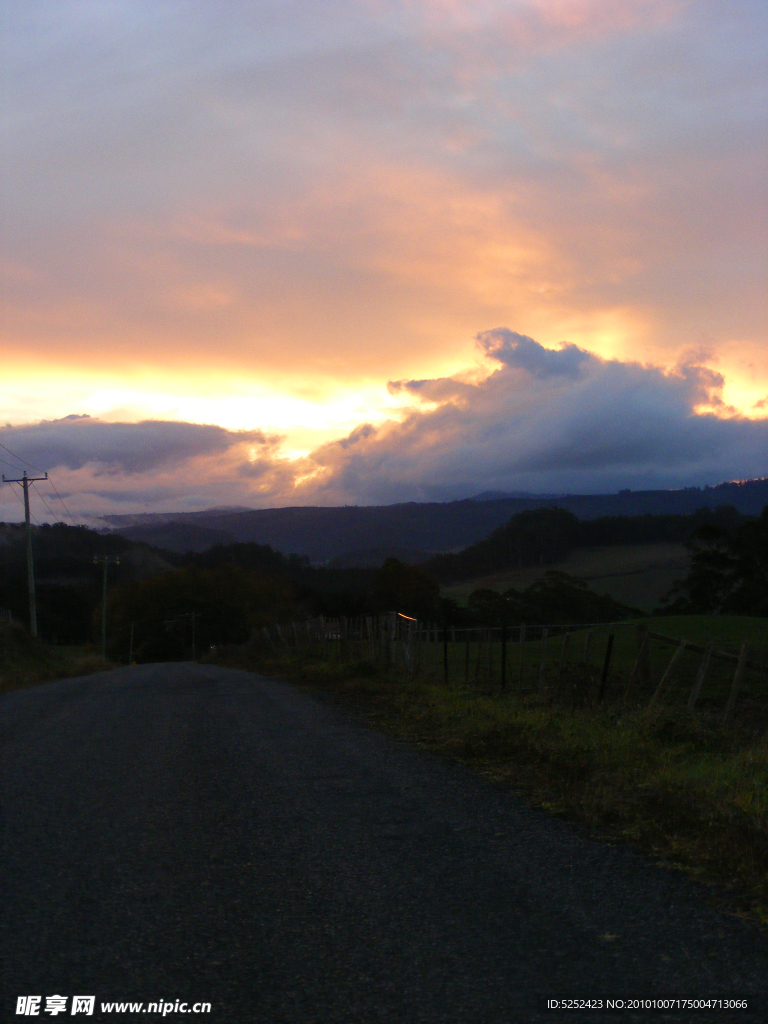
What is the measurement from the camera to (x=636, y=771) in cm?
874

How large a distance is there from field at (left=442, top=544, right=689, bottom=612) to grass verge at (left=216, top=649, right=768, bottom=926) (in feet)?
315

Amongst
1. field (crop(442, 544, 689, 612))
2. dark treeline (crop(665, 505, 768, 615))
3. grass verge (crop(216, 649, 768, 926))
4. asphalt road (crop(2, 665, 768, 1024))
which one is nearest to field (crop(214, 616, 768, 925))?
grass verge (crop(216, 649, 768, 926))

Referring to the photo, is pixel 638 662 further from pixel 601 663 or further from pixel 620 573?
pixel 620 573

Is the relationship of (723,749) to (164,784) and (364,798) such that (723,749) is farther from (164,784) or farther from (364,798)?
(164,784)

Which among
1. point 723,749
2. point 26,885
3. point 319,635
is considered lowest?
point 319,635

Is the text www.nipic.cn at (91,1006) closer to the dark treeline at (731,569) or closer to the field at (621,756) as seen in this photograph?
the field at (621,756)

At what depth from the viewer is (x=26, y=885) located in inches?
223

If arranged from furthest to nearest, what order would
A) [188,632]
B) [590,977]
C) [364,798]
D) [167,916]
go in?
[188,632] < [364,798] < [167,916] < [590,977]

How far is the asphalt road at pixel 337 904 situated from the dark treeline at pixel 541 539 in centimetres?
14562

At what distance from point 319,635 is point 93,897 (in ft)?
109

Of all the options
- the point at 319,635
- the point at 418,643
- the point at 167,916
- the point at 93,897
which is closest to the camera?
the point at 167,916

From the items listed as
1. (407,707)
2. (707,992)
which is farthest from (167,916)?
(407,707)

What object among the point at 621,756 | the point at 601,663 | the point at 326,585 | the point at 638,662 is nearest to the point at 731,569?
the point at 601,663

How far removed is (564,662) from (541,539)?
474 ft
